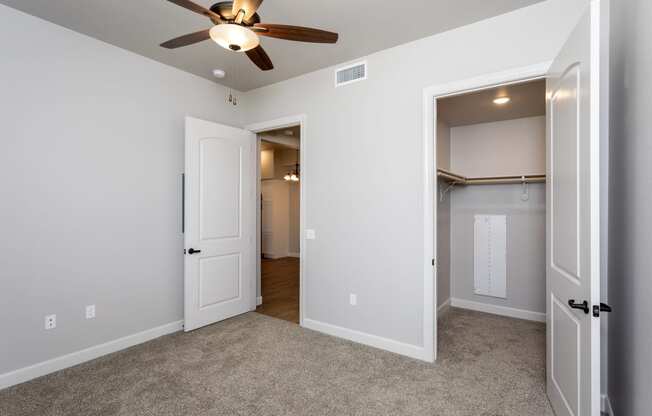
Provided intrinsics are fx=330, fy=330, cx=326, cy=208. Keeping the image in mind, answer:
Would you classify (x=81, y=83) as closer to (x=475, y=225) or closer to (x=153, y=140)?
(x=153, y=140)

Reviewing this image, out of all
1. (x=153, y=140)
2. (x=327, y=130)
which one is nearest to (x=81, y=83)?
(x=153, y=140)

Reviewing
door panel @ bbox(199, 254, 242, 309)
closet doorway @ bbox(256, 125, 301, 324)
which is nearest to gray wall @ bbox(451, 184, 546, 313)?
door panel @ bbox(199, 254, 242, 309)

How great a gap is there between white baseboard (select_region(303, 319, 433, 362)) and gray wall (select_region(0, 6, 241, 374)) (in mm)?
1543

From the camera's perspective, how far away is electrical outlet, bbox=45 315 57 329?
2.69 meters

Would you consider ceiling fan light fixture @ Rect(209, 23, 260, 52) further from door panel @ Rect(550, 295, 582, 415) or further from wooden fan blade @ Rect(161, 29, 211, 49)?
door panel @ Rect(550, 295, 582, 415)

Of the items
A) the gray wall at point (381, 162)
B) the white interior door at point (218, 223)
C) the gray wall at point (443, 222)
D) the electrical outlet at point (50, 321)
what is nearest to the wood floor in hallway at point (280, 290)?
the white interior door at point (218, 223)

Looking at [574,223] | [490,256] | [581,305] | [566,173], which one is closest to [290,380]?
[581,305]

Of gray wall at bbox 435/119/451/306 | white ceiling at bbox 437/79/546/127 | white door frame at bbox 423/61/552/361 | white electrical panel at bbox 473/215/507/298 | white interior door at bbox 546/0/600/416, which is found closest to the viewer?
white interior door at bbox 546/0/600/416

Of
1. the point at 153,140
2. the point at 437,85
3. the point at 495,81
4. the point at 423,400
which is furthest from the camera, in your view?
the point at 153,140

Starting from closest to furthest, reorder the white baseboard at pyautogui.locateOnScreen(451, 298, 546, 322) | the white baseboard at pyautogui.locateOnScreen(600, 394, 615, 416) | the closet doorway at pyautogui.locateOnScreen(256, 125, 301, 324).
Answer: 1. the white baseboard at pyautogui.locateOnScreen(600, 394, 615, 416)
2. the white baseboard at pyautogui.locateOnScreen(451, 298, 546, 322)
3. the closet doorway at pyautogui.locateOnScreen(256, 125, 301, 324)

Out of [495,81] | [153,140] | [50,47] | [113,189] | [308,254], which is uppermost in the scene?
[50,47]

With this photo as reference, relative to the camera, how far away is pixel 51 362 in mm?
2689

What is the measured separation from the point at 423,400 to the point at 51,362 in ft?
9.66

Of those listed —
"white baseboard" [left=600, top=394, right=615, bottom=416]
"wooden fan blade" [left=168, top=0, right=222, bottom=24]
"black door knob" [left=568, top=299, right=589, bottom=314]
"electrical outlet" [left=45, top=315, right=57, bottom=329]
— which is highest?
"wooden fan blade" [left=168, top=0, right=222, bottom=24]
